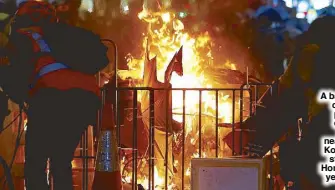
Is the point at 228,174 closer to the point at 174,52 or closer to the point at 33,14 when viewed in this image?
the point at 33,14

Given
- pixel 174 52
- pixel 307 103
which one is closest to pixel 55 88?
pixel 307 103

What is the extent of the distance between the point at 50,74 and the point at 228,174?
2062 millimetres

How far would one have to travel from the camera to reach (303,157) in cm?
525

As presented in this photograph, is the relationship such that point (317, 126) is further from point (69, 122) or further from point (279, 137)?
point (69, 122)

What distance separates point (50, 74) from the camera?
16.3ft

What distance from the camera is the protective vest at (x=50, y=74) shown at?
4977 millimetres

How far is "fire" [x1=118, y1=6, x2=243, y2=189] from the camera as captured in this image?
30.3ft

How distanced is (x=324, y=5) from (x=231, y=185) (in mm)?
6948

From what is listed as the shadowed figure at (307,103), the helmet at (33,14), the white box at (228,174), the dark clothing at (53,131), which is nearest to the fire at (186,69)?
the shadowed figure at (307,103)

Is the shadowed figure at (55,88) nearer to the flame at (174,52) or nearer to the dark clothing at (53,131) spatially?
the dark clothing at (53,131)

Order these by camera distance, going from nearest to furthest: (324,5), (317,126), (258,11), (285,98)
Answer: (317,126), (285,98), (324,5), (258,11)

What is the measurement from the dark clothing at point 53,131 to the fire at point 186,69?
12.4 feet

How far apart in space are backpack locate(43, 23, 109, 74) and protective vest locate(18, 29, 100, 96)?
0.05 m

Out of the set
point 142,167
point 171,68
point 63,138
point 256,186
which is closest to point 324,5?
point 171,68
